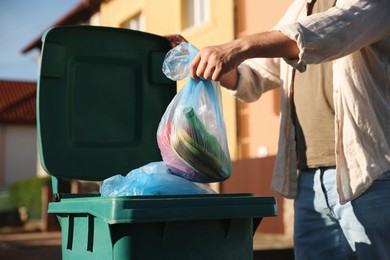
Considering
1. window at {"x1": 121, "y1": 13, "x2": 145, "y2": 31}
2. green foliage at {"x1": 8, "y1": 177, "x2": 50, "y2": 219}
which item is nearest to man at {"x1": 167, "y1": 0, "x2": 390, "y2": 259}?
window at {"x1": 121, "y1": 13, "x2": 145, "y2": 31}

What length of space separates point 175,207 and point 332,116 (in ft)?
2.73

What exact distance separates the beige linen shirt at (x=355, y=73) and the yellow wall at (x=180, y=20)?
8.15 metres

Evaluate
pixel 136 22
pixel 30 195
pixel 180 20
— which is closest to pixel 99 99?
pixel 180 20

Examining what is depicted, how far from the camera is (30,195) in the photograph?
22484mm

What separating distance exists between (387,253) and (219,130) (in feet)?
2.59

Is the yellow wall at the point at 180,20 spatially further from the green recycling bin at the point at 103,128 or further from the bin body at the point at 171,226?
the bin body at the point at 171,226

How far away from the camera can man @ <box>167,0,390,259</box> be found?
2320 millimetres

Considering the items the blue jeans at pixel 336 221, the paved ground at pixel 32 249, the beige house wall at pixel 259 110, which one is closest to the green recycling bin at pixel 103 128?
the blue jeans at pixel 336 221

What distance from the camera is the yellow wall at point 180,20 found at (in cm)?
1094

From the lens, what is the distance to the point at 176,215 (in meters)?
2.22

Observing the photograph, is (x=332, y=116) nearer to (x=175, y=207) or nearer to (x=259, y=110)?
(x=175, y=207)

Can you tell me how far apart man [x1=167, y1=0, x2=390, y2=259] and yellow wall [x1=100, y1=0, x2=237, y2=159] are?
7.87 m

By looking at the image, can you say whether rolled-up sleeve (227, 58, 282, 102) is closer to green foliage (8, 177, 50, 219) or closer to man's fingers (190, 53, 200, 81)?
man's fingers (190, 53, 200, 81)

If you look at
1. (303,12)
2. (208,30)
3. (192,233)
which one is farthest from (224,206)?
(208,30)
